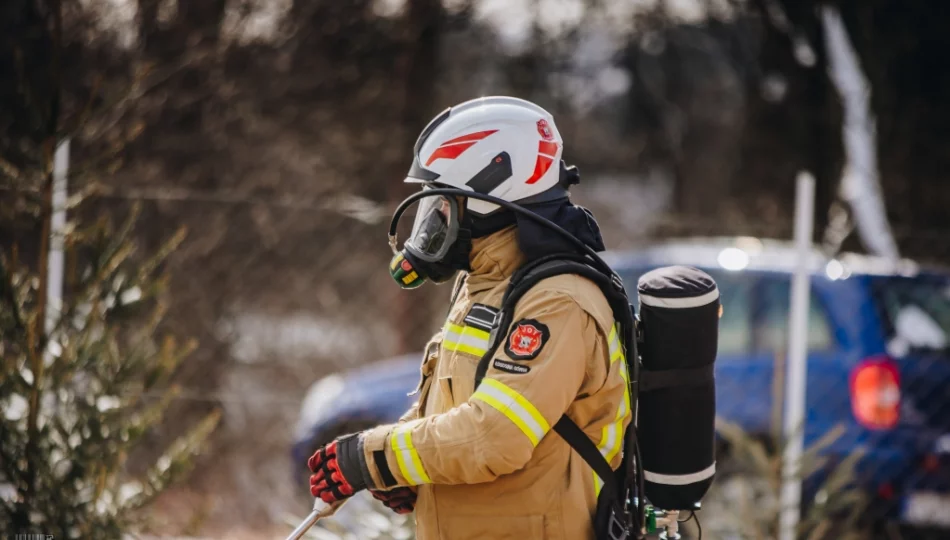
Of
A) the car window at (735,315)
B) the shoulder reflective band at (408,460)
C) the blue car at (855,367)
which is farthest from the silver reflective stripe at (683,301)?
the car window at (735,315)

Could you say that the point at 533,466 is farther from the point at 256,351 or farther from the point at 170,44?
the point at 170,44

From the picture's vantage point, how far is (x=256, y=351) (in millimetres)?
7461

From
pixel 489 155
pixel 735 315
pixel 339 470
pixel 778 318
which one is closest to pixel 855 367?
pixel 778 318

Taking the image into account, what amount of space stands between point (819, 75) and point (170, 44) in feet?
17.8

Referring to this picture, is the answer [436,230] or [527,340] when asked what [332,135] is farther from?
[527,340]

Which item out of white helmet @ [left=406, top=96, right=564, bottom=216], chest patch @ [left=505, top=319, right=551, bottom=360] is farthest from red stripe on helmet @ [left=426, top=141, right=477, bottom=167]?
chest patch @ [left=505, top=319, right=551, bottom=360]

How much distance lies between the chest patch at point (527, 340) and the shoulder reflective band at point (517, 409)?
0.08 m

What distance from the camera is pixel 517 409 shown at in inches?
87.7

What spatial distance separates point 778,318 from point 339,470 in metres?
3.63

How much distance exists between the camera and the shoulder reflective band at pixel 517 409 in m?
2.22

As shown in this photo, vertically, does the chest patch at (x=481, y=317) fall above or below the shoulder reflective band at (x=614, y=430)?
above

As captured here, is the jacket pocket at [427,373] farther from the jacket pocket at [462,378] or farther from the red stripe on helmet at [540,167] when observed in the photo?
the red stripe on helmet at [540,167]

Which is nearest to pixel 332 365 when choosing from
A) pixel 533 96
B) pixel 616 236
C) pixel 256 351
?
pixel 256 351

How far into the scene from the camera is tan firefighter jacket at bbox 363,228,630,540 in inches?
88.2
